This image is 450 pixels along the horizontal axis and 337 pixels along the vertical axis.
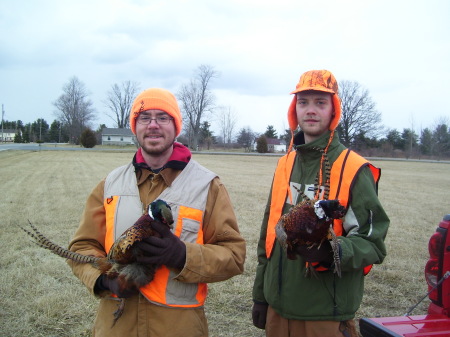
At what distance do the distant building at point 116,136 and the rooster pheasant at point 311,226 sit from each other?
93.2 meters

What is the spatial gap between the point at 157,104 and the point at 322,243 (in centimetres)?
154

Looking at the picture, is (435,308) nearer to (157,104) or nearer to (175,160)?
(175,160)

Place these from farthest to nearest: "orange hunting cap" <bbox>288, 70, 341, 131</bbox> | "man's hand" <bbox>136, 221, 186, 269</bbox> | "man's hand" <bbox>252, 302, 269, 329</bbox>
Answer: "man's hand" <bbox>252, 302, 269, 329</bbox>
"orange hunting cap" <bbox>288, 70, 341, 131</bbox>
"man's hand" <bbox>136, 221, 186, 269</bbox>

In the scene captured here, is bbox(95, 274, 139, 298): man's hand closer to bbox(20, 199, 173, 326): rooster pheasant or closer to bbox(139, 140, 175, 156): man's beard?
bbox(20, 199, 173, 326): rooster pheasant

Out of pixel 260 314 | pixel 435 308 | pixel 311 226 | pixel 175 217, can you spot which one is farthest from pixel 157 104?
pixel 435 308

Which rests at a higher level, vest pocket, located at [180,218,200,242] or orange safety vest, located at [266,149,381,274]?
orange safety vest, located at [266,149,381,274]

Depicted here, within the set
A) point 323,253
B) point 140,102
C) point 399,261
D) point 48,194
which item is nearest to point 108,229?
point 140,102

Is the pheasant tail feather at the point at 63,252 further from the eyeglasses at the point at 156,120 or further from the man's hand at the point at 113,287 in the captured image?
the eyeglasses at the point at 156,120

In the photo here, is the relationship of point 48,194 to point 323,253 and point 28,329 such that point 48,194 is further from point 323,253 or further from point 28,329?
point 323,253

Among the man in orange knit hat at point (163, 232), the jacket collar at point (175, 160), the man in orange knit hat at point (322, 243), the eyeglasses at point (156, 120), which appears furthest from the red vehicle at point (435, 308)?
the eyeglasses at point (156, 120)

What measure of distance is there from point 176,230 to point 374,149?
2859 inches

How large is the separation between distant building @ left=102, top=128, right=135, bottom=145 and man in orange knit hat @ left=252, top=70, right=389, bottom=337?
9278 cm

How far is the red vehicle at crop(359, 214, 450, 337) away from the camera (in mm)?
2256

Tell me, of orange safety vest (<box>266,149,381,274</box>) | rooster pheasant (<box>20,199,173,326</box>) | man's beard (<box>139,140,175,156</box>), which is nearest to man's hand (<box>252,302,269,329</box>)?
orange safety vest (<box>266,149,381,274</box>)
